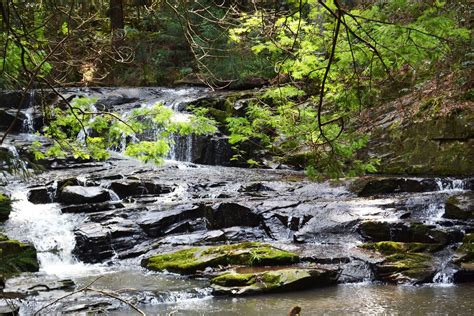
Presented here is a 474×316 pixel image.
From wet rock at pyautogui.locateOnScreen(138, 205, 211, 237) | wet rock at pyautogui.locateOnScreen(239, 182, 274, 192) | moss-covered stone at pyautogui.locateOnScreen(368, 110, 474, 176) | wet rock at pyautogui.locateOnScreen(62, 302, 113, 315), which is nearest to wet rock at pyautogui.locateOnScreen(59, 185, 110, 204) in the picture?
wet rock at pyautogui.locateOnScreen(138, 205, 211, 237)

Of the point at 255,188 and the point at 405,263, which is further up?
the point at 255,188

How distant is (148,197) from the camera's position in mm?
13055

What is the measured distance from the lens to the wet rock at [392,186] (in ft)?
39.1

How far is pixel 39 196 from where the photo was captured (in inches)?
507

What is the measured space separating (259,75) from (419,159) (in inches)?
334

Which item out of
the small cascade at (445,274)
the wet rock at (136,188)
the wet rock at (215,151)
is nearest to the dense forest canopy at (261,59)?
the wet rock at (215,151)

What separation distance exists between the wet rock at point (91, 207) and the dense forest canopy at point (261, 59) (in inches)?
81.9

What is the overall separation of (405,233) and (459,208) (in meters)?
1.16

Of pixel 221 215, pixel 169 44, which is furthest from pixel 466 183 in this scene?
pixel 169 44

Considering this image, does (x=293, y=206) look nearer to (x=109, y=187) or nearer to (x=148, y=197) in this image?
(x=148, y=197)

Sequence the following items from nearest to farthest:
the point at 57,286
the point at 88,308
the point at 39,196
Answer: the point at 88,308 < the point at 57,286 < the point at 39,196

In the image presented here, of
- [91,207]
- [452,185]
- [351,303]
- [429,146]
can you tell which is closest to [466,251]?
[351,303]

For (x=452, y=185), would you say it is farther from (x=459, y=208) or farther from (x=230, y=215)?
(x=230, y=215)

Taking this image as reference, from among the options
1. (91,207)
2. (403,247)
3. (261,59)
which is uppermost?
(261,59)
